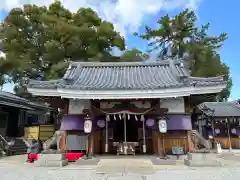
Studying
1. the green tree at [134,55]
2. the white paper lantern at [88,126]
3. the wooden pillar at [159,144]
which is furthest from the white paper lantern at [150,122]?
the green tree at [134,55]

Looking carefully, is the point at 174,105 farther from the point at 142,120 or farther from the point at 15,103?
the point at 15,103

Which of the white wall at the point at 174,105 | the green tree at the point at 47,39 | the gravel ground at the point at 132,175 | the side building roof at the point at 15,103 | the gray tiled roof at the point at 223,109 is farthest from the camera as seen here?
the green tree at the point at 47,39

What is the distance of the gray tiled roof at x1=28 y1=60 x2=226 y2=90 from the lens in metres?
8.72

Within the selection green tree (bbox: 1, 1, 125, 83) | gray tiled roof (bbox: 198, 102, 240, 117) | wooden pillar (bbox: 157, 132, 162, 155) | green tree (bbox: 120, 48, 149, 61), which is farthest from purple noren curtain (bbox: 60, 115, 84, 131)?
green tree (bbox: 120, 48, 149, 61)

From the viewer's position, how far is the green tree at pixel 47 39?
21.3 meters

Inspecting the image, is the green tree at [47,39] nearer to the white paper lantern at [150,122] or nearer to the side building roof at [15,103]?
the side building roof at [15,103]

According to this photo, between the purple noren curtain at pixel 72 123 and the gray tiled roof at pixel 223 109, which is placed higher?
the gray tiled roof at pixel 223 109

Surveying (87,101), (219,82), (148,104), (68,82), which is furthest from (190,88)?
(68,82)

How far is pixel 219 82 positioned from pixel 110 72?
6.13 metres

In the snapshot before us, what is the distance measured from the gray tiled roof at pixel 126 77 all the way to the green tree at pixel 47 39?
9618 millimetres

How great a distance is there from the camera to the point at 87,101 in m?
9.62

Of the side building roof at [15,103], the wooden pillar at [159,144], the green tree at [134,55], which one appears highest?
the green tree at [134,55]

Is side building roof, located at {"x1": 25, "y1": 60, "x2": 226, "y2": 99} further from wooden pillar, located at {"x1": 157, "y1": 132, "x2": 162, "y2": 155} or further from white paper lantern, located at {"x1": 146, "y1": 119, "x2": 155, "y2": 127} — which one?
wooden pillar, located at {"x1": 157, "y1": 132, "x2": 162, "y2": 155}

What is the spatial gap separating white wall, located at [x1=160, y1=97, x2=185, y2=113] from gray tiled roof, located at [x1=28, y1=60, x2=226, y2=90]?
89 cm
